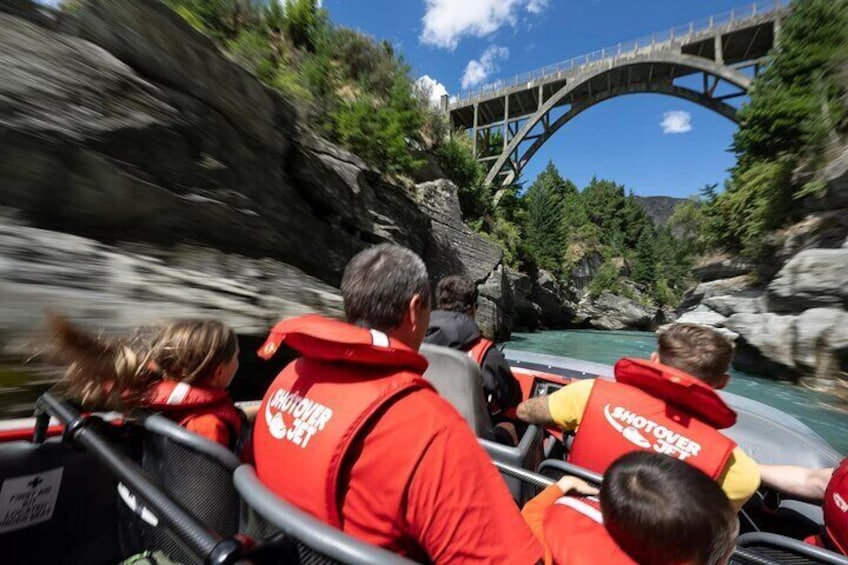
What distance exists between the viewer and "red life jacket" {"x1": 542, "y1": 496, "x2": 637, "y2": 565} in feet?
2.68

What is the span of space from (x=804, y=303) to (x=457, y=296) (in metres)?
10.1

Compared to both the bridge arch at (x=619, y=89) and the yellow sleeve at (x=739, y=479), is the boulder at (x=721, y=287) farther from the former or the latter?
the yellow sleeve at (x=739, y=479)

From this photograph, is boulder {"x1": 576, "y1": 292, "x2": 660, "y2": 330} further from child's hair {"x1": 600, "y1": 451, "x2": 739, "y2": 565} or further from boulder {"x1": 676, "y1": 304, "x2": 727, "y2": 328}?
child's hair {"x1": 600, "y1": 451, "x2": 739, "y2": 565}

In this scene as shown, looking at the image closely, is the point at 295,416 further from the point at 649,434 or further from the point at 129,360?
the point at 649,434

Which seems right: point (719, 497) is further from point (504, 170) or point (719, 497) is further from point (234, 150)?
point (504, 170)

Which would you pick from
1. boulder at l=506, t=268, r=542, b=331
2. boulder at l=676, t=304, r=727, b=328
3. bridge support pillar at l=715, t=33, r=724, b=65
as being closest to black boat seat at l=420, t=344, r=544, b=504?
boulder at l=676, t=304, r=727, b=328

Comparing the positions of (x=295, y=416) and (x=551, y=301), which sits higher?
(x=551, y=301)

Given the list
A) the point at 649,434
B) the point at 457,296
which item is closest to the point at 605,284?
the point at 457,296

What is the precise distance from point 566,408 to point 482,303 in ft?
39.3

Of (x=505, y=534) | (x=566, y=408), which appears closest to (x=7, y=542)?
(x=505, y=534)

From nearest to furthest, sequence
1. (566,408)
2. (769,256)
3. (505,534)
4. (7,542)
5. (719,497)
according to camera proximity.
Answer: (505,534) → (719,497) → (7,542) → (566,408) → (769,256)

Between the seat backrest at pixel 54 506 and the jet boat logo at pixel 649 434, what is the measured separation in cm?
182

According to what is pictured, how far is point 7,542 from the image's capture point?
119 centimetres

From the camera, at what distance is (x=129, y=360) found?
4.17 ft
